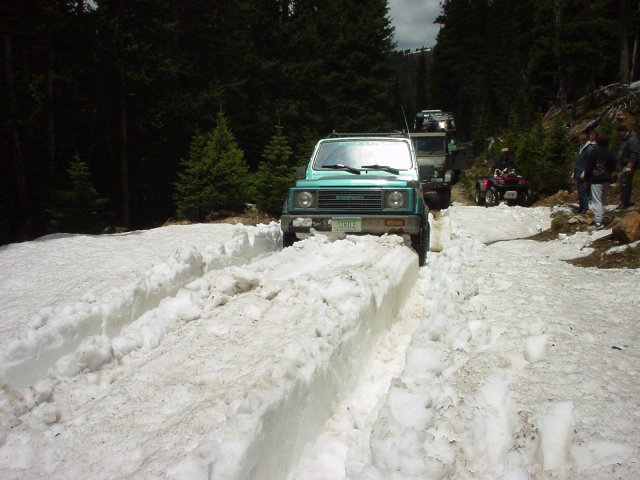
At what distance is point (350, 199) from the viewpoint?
7078 millimetres

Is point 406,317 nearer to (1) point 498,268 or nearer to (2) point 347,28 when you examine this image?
(1) point 498,268

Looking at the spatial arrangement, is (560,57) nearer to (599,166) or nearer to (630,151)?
(630,151)

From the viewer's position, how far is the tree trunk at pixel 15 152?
14.4 metres

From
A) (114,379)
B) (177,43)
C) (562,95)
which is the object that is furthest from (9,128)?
(562,95)

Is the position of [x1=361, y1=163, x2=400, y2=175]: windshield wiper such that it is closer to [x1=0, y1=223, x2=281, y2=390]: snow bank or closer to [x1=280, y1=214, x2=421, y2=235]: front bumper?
[x1=280, y1=214, x2=421, y2=235]: front bumper

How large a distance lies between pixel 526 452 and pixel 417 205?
197 inches

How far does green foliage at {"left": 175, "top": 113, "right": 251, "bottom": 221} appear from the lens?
1508cm

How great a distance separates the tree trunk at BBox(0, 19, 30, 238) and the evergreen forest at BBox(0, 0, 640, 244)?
0.04 m

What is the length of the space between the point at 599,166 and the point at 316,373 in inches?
352

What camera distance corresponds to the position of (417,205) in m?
7.06

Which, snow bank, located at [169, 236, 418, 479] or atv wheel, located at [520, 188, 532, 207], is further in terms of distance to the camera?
atv wheel, located at [520, 188, 532, 207]

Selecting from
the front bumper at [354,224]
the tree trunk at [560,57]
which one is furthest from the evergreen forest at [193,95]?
the front bumper at [354,224]

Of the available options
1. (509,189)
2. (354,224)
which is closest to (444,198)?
(509,189)

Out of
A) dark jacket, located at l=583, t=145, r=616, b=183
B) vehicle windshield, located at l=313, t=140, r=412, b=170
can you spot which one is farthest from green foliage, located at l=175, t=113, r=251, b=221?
dark jacket, located at l=583, t=145, r=616, b=183
